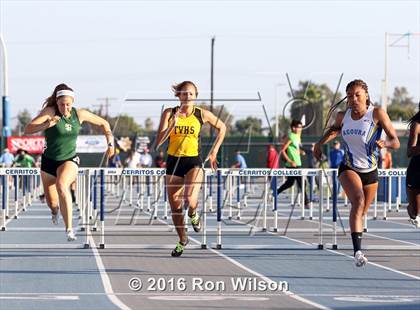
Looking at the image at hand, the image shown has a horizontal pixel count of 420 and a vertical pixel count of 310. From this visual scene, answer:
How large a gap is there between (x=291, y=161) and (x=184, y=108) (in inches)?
431

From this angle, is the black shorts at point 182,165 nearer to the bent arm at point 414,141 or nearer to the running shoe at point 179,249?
the running shoe at point 179,249

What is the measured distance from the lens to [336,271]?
532 inches

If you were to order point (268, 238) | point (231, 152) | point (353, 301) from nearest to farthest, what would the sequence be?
point (353, 301) < point (268, 238) < point (231, 152)

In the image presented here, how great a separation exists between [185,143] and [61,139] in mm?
1512

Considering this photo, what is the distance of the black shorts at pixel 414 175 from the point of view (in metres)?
13.2

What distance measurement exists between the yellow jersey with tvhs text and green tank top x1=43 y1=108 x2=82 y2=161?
1.18m

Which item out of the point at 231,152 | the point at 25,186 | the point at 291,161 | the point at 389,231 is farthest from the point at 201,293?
the point at 231,152

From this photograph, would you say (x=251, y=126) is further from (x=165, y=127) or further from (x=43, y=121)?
(x=43, y=121)

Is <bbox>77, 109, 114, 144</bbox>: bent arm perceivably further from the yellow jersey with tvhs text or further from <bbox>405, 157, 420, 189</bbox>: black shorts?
<bbox>405, 157, 420, 189</bbox>: black shorts

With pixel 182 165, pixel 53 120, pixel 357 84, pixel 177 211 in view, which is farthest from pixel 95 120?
pixel 357 84

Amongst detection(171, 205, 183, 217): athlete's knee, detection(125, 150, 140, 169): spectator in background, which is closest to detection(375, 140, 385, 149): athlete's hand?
detection(171, 205, 183, 217): athlete's knee

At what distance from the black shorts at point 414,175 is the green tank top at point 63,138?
154 inches

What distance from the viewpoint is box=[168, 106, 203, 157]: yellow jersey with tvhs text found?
42.9ft

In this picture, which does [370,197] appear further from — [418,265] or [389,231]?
[389,231]
